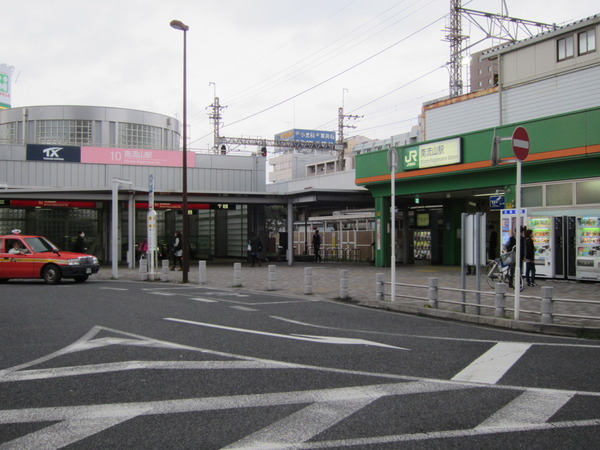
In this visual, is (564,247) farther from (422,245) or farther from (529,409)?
(529,409)

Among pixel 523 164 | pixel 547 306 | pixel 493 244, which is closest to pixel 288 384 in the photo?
pixel 547 306

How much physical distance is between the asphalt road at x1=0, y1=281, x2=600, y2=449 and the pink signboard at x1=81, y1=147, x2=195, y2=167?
24.4m

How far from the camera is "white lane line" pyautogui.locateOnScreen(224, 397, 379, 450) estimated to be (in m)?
4.03

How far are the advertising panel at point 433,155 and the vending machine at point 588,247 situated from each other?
5736 mm

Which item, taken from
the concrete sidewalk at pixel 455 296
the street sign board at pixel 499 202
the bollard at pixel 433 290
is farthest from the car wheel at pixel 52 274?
the street sign board at pixel 499 202

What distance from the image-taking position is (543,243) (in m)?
18.0

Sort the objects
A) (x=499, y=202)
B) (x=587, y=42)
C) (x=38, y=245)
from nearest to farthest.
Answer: (x=38, y=245)
(x=499, y=202)
(x=587, y=42)

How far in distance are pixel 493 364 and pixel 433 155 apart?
17018mm

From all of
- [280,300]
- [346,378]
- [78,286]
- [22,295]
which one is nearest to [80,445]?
[346,378]

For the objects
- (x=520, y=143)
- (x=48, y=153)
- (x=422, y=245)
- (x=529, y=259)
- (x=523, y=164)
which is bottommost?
(x=529, y=259)

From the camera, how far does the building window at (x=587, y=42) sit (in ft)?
69.9

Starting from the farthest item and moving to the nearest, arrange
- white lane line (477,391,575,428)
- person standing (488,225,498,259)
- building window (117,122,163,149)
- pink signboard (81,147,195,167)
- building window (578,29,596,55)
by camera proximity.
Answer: building window (117,122,163,149) < pink signboard (81,147,195,167) < person standing (488,225,498,259) < building window (578,29,596,55) < white lane line (477,391,575,428)

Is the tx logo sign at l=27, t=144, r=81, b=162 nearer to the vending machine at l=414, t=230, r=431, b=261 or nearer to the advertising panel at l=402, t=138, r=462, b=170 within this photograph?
the advertising panel at l=402, t=138, r=462, b=170

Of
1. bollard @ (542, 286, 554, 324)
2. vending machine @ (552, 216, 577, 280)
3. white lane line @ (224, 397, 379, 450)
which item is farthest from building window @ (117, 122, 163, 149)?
white lane line @ (224, 397, 379, 450)
